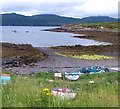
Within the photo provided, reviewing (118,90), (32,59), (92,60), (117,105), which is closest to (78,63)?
(92,60)

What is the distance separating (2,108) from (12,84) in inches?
61.7

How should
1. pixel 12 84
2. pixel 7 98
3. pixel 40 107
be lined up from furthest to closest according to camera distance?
1. pixel 12 84
2. pixel 7 98
3. pixel 40 107

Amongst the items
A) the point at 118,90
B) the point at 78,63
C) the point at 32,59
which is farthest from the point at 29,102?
the point at 32,59

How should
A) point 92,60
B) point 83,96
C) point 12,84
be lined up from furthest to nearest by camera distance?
point 92,60, point 12,84, point 83,96

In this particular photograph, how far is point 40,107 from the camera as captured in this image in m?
6.27

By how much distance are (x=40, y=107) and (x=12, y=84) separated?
1774 millimetres

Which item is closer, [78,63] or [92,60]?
Result: [78,63]

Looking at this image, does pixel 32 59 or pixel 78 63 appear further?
pixel 32 59

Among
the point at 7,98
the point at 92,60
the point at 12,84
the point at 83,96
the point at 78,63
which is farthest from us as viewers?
the point at 92,60

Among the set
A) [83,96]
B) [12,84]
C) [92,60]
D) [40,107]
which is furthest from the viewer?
[92,60]

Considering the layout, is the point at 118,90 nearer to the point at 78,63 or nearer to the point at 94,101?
the point at 94,101

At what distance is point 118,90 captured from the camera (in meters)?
8.28

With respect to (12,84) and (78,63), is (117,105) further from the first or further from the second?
(78,63)

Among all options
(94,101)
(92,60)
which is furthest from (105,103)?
(92,60)
